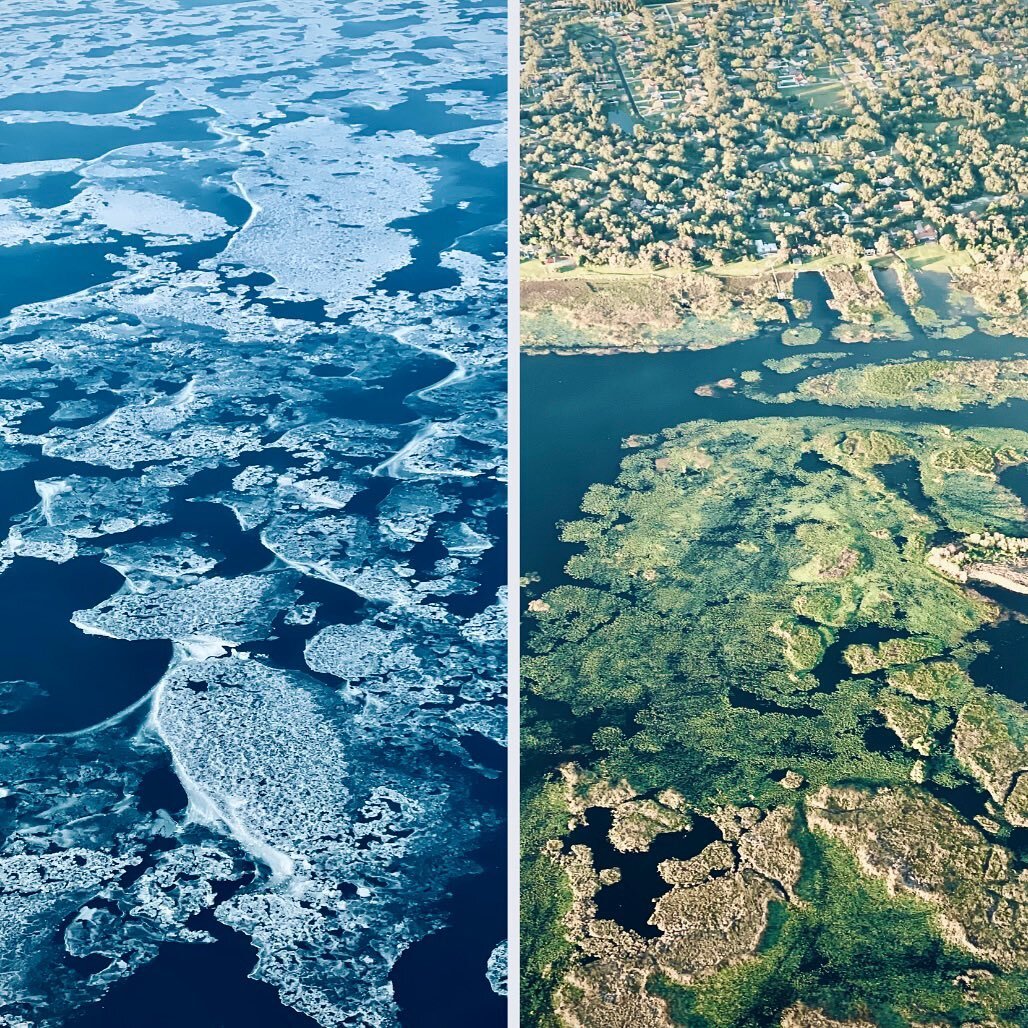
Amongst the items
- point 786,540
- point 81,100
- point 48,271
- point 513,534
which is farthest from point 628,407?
point 81,100

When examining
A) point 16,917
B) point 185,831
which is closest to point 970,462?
point 185,831

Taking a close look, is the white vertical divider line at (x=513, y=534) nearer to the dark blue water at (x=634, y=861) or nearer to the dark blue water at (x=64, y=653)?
the dark blue water at (x=634, y=861)

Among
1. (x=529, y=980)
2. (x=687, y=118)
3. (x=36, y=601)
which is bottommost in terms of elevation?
(x=529, y=980)

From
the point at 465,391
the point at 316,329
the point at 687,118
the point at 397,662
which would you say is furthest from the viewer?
the point at 687,118

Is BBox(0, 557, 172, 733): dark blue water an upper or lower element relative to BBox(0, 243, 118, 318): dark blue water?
lower

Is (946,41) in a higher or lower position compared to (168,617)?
higher

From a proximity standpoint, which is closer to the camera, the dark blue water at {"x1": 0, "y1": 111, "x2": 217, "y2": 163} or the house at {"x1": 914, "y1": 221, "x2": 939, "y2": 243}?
the house at {"x1": 914, "y1": 221, "x2": 939, "y2": 243}

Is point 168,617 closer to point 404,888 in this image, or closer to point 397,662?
point 397,662

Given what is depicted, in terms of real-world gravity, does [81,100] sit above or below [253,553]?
above

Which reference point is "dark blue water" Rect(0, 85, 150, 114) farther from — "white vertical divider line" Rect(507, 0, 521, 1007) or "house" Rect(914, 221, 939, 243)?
"house" Rect(914, 221, 939, 243)

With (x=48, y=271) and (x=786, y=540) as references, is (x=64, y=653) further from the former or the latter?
(x=48, y=271)

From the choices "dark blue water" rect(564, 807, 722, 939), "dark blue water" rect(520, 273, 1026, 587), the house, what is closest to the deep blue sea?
"dark blue water" rect(520, 273, 1026, 587)
